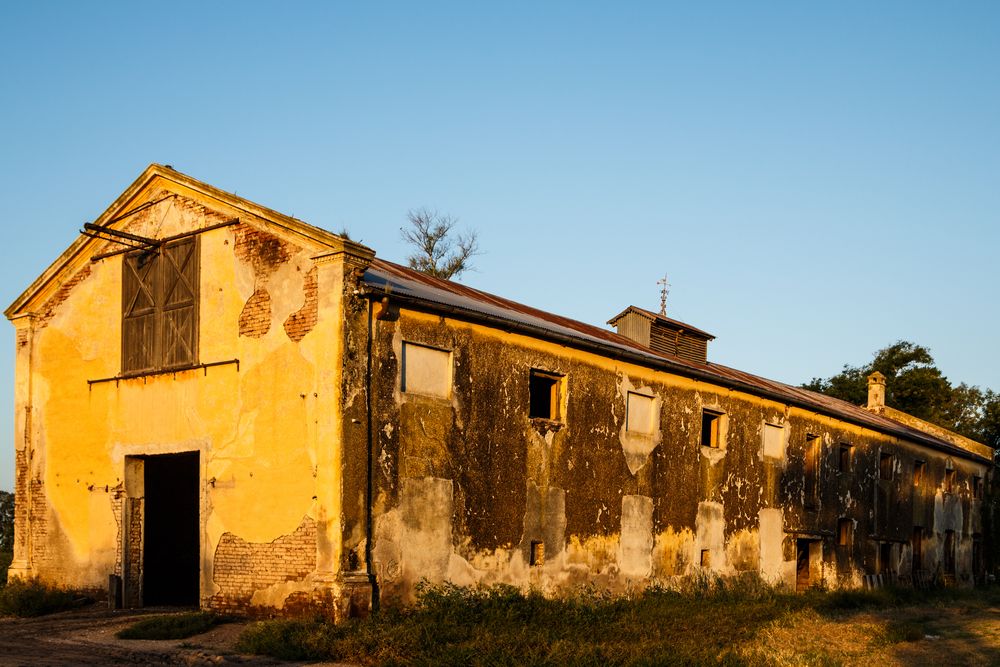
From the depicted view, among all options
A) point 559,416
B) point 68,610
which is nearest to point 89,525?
point 68,610

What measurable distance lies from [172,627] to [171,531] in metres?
5.49

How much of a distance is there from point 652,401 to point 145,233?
9.64 m

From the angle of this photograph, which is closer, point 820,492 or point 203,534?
point 203,534

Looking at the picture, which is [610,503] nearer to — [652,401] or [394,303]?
[652,401]

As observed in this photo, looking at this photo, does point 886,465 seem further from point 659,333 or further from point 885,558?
point 659,333

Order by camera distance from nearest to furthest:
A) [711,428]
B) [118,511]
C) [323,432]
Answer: [323,432]
[118,511]
[711,428]

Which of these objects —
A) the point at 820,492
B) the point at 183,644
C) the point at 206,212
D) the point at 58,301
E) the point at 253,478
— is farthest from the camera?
the point at 820,492

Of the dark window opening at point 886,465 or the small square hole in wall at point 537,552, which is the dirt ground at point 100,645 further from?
the dark window opening at point 886,465

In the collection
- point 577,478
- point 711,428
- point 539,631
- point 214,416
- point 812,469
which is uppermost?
point 214,416

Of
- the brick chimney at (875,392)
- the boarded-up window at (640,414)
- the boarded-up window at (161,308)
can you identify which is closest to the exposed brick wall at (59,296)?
the boarded-up window at (161,308)

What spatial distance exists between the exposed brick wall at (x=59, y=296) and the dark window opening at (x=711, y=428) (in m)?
12.3

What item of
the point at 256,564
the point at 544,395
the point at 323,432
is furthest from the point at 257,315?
the point at 544,395

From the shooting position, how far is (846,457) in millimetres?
26562

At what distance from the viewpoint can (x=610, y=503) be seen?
59.0 feet
